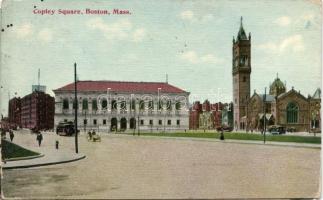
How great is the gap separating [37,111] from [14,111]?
3.11 meters

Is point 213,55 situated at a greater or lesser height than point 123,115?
greater

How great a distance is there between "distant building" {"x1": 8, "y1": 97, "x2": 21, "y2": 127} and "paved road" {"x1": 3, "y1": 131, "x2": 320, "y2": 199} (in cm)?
48

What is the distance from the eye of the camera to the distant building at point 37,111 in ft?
39.0

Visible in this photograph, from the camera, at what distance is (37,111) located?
1434 cm

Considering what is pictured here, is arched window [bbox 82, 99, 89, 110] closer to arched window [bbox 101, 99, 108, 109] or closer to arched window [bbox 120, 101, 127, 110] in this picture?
arched window [bbox 120, 101, 127, 110]

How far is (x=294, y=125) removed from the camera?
60.0 ft

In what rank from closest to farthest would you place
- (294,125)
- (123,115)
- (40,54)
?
(40,54)
(123,115)
(294,125)

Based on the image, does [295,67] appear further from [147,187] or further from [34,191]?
[34,191]

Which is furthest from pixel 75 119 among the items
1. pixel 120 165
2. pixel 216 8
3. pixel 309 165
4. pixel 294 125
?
pixel 294 125

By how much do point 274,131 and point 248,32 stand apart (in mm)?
14307

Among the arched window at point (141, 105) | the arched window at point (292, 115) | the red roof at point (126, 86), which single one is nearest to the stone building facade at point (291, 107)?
the arched window at point (292, 115)

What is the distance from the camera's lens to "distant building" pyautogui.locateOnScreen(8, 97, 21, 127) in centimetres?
1073

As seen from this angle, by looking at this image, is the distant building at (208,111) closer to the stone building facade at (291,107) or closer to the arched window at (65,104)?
the stone building facade at (291,107)

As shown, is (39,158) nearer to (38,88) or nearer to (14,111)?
(14,111)
